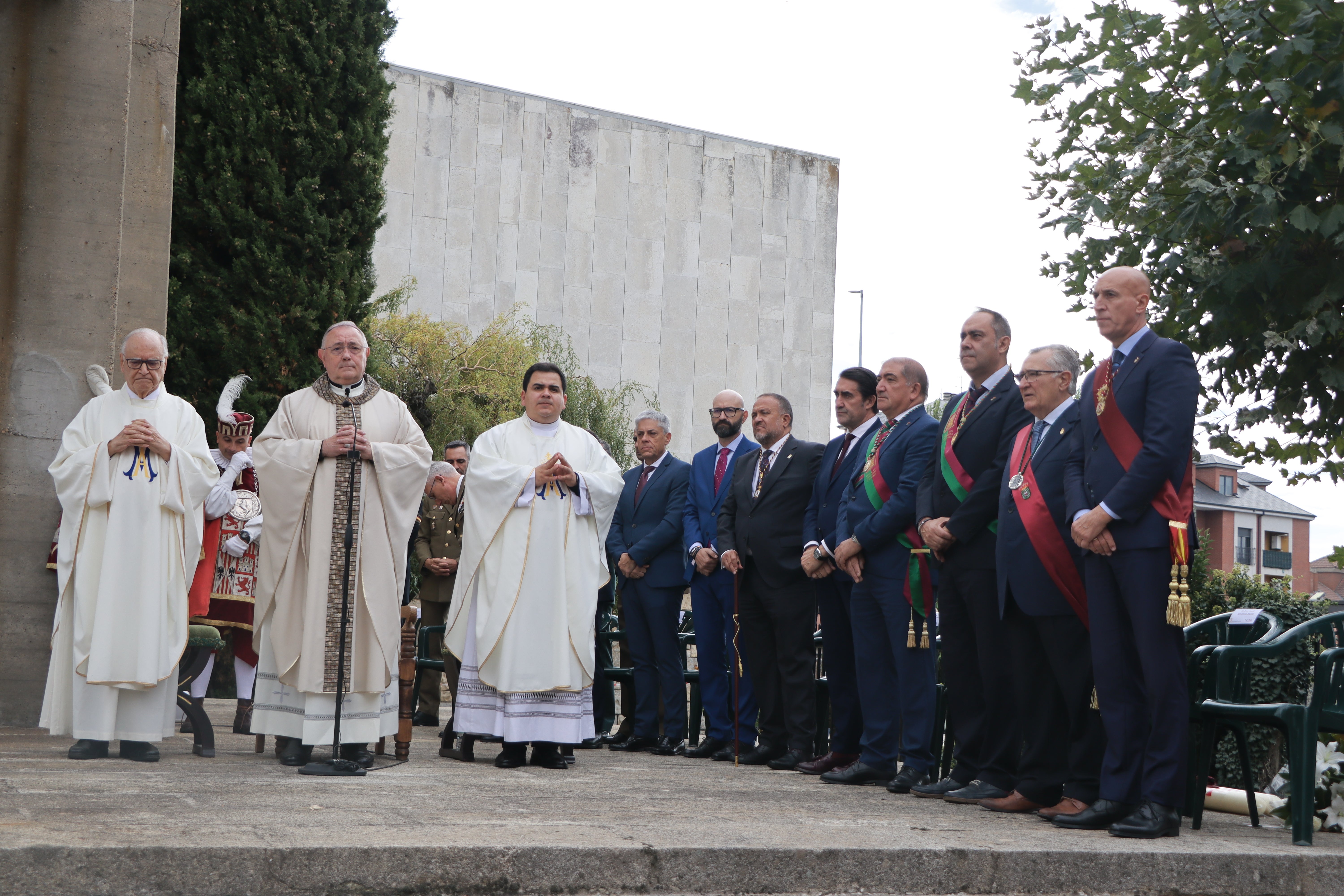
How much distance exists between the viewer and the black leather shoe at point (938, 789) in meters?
5.93

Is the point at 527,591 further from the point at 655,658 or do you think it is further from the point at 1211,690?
the point at 1211,690

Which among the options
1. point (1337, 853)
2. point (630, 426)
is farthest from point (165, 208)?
point (630, 426)

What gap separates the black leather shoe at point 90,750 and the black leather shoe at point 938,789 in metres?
3.99

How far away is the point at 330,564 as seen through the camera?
6.23m

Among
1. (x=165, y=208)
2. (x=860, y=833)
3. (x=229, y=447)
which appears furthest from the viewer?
(x=165, y=208)

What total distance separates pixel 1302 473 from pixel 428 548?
6486mm

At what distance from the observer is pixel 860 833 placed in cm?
444

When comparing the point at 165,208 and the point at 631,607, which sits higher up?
the point at 165,208

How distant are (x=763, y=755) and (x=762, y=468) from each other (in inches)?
67.9

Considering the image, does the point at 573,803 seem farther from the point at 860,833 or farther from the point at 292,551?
the point at 292,551

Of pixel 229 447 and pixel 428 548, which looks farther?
pixel 428 548

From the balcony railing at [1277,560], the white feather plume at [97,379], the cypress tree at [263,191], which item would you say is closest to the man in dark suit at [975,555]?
the white feather plume at [97,379]

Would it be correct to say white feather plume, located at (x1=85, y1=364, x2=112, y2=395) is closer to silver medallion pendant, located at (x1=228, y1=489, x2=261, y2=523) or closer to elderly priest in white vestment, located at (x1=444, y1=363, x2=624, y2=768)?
silver medallion pendant, located at (x1=228, y1=489, x2=261, y2=523)

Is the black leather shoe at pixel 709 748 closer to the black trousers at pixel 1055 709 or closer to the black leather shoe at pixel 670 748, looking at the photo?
the black leather shoe at pixel 670 748
